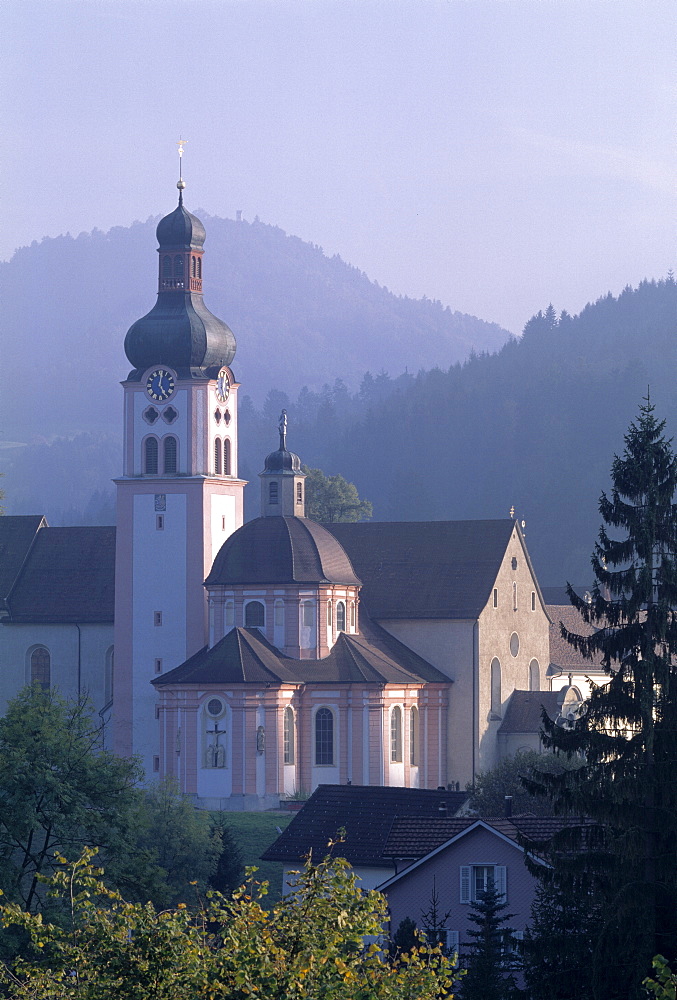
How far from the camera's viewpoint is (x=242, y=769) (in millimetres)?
72875

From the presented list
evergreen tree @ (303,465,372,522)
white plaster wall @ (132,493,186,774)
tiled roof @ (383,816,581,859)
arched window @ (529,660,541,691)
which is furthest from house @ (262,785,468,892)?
evergreen tree @ (303,465,372,522)

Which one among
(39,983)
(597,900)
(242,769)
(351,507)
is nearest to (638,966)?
(597,900)

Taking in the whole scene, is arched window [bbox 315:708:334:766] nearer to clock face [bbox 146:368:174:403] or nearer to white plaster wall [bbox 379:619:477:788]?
white plaster wall [bbox 379:619:477:788]

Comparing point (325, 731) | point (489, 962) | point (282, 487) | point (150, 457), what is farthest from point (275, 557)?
point (489, 962)

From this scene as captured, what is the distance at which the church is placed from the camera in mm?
74125

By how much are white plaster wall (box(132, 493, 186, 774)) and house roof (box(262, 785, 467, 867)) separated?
93.9 ft

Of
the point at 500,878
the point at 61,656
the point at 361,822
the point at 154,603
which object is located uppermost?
the point at 154,603

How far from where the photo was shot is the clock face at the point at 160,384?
81.2m

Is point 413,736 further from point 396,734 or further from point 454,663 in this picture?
point 454,663

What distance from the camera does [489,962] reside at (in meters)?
32.3

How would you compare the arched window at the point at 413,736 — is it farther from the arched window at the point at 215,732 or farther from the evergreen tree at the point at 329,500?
the evergreen tree at the point at 329,500

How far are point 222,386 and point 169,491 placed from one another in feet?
17.0

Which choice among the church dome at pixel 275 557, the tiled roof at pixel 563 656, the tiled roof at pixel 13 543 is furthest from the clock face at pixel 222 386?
the tiled roof at pixel 563 656

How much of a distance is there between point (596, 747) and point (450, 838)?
36.4 feet
